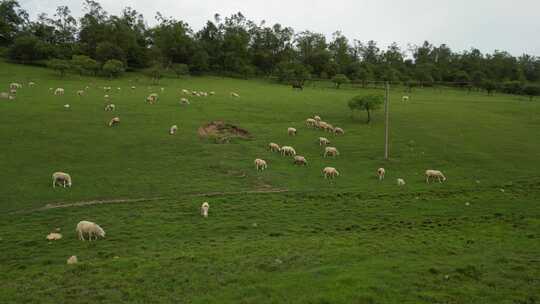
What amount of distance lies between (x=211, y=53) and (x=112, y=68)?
36.6m

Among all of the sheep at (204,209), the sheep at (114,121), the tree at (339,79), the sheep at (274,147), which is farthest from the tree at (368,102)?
the tree at (339,79)

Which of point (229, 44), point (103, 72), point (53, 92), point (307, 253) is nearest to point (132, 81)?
point (103, 72)

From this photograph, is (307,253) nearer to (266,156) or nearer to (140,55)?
(266,156)

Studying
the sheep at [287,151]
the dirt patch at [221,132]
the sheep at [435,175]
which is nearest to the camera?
the sheep at [435,175]

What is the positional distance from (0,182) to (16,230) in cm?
832

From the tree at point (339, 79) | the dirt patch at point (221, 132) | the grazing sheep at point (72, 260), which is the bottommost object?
the grazing sheep at point (72, 260)

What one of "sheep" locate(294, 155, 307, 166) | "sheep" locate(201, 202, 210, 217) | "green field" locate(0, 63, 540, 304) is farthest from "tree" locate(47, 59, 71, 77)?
"sheep" locate(201, 202, 210, 217)

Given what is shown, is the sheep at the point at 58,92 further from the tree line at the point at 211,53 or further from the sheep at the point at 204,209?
the sheep at the point at 204,209

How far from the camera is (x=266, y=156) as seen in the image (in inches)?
1393

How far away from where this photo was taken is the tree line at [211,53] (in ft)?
280

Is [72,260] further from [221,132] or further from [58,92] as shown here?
[58,92]

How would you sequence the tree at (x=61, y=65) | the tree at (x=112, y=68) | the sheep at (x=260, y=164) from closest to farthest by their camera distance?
the sheep at (x=260, y=164)
the tree at (x=61, y=65)
the tree at (x=112, y=68)

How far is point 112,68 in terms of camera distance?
7425 cm

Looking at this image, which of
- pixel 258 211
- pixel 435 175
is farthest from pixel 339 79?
pixel 258 211
